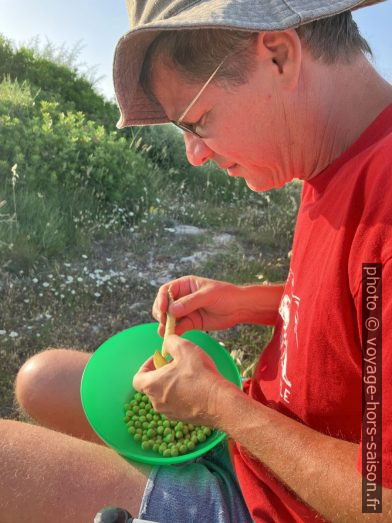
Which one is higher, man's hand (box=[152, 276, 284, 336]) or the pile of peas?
man's hand (box=[152, 276, 284, 336])

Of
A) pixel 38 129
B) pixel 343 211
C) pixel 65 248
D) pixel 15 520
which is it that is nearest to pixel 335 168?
pixel 343 211

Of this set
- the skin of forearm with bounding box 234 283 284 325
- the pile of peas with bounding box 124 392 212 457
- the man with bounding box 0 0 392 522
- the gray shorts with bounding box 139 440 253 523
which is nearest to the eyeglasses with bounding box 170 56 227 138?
the man with bounding box 0 0 392 522

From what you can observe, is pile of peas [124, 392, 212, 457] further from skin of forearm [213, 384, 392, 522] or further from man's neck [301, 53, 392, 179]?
man's neck [301, 53, 392, 179]

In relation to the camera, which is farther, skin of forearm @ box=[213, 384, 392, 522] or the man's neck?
the man's neck

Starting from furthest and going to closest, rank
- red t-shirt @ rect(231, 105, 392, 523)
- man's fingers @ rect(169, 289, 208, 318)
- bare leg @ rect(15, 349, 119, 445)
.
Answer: bare leg @ rect(15, 349, 119, 445)
man's fingers @ rect(169, 289, 208, 318)
red t-shirt @ rect(231, 105, 392, 523)

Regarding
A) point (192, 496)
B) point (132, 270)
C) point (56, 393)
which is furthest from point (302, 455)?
point (132, 270)

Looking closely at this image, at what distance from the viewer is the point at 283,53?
122 centimetres

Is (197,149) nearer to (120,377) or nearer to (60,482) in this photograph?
(120,377)

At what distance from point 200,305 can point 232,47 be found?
0.96m

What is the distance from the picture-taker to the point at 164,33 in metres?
1.29

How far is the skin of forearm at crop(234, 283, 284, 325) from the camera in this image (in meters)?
1.95

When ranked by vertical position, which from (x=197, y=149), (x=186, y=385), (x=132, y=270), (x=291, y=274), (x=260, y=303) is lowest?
(x=132, y=270)

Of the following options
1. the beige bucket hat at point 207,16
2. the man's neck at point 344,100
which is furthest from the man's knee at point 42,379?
the man's neck at point 344,100

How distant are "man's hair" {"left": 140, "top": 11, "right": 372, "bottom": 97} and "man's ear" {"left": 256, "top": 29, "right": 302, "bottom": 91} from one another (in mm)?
25
